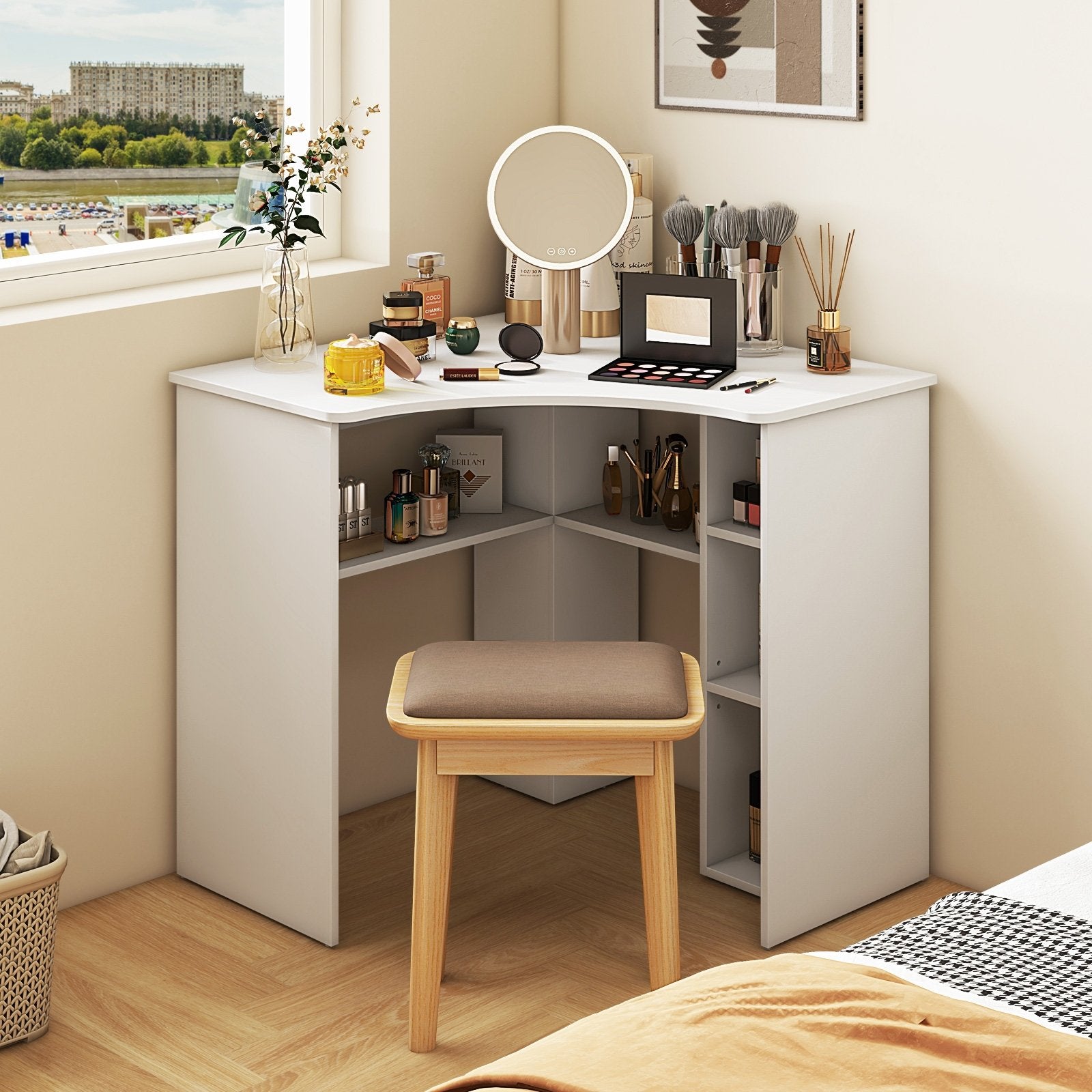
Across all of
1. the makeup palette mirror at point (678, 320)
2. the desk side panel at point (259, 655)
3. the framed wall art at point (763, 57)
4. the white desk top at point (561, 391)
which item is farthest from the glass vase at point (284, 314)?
the framed wall art at point (763, 57)

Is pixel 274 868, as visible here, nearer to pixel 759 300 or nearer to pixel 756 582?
pixel 756 582

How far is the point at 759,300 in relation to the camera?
2.78m

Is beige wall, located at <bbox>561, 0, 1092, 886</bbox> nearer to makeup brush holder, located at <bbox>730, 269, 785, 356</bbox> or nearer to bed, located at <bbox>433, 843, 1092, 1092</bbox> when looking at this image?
makeup brush holder, located at <bbox>730, 269, 785, 356</bbox>

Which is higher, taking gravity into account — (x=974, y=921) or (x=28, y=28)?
(x=28, y=28)

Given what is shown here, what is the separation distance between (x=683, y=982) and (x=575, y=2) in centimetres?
222

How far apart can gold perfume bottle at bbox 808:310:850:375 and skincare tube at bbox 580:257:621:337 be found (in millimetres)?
446

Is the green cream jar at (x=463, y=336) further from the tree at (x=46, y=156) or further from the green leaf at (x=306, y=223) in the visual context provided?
the tree at (x=46, y=156)

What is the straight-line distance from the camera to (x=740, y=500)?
8.66ft

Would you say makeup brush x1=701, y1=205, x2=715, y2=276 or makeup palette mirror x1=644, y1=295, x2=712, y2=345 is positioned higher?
makeup brush x1=701, y1=205, x2=715, y2=276

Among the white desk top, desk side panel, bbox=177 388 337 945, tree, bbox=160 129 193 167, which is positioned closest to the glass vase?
the white desk top

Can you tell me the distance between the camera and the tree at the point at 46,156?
8.51 ft

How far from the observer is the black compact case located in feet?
8.68

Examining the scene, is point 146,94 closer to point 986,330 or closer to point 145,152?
point 145,152

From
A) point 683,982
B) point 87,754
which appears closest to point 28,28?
→ point 87,754
